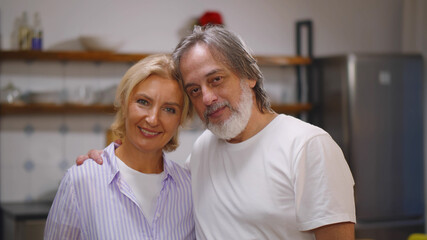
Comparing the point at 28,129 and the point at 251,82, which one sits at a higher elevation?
the point at 251,82

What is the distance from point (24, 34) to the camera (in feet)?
13.2

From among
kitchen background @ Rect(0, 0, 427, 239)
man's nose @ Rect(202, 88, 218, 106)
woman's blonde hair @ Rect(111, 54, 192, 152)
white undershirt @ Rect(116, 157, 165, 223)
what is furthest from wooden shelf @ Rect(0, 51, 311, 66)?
man's nose @ Rect(202, 88, 218, 106)

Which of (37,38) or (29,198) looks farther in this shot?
(29,198)

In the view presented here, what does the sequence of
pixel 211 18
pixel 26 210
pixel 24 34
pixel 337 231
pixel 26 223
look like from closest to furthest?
pixel 337 231 → pixel 26 223 → pixel 26 210 → pixel 24 34 → pixel 211 18

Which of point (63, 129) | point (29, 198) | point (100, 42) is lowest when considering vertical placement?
point (29, 198)

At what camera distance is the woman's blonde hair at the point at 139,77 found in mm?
1869

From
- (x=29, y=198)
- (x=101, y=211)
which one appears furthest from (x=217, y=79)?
(x=29, y=198)

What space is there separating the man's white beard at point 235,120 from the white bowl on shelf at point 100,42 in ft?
7.89

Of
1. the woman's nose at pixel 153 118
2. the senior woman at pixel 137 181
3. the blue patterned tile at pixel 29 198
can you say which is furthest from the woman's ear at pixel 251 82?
the blue patterned tile at pixel 29 198

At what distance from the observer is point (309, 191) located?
1.68m

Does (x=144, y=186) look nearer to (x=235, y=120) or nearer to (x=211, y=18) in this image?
(x=235, y=120)

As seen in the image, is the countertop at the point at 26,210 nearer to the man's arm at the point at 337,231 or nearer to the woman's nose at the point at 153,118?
the woman's nose at the point at 153,118

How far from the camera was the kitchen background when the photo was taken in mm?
4125

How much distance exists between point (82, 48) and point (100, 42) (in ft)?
0.72
